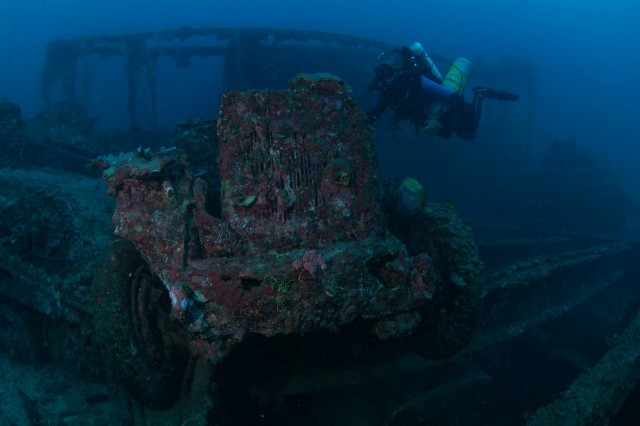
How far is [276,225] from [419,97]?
15.4 ft

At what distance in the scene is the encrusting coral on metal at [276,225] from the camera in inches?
81.0

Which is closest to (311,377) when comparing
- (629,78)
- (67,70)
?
(67,70)

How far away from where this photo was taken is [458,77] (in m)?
7.50

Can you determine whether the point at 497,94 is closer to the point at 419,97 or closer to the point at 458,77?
the point at 458,77

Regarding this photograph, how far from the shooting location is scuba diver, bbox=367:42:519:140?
20.0ft

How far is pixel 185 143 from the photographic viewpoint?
13.8 ft

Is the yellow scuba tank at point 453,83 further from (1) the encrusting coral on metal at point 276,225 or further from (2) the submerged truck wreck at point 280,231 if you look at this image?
(1) the encrusting coral on metal at point 276,225

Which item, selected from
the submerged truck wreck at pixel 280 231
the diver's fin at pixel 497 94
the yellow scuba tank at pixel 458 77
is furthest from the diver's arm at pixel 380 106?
the submerged truck wreck at pixel 280 231

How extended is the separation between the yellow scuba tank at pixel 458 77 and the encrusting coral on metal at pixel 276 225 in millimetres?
5230

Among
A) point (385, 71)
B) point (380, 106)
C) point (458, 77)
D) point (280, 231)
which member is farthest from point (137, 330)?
point (458, 77)

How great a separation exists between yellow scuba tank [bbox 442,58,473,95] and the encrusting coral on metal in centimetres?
523

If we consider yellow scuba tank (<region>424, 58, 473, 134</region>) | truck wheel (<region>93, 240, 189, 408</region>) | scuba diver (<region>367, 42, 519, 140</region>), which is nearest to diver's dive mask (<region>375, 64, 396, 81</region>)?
scuba diver (<region>367, 42, 519, 140</region>)

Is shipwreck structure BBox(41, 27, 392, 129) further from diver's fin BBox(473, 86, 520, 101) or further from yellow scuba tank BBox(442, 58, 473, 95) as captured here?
diver's fin BBox(473, 86, 520, 101)

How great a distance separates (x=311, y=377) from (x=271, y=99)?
85.2 inches
